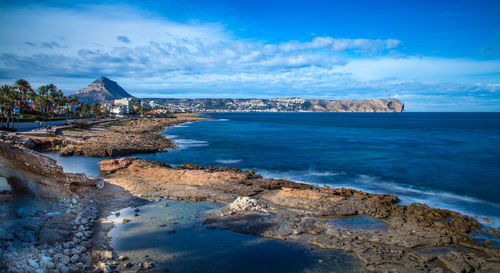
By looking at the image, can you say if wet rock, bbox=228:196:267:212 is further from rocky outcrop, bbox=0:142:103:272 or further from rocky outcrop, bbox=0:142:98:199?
rocky outcrop, bbox=0:142:98:199

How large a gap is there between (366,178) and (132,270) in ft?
72.2

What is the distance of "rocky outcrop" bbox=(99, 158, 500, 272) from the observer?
449 inches

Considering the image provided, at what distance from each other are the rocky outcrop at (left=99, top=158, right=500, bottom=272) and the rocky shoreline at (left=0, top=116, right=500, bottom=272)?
0.05 m

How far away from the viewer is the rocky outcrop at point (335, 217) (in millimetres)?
11406

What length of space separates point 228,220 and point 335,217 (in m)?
5.66

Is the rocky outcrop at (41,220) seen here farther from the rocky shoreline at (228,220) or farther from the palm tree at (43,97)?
the palm tree at (43,97)

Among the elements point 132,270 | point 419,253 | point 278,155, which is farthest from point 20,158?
point 278,155

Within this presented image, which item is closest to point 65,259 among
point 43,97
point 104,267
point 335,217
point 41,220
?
point 104,267

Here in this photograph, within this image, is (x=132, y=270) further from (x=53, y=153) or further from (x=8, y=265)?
(x=53, y=153)

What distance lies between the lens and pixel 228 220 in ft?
48.6

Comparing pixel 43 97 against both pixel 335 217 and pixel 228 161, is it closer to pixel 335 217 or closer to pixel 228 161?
pixel 228 161

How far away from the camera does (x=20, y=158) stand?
52.0 ft

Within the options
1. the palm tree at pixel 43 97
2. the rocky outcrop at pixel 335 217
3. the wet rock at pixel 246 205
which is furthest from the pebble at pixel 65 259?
the palm tree at pixel 43 97

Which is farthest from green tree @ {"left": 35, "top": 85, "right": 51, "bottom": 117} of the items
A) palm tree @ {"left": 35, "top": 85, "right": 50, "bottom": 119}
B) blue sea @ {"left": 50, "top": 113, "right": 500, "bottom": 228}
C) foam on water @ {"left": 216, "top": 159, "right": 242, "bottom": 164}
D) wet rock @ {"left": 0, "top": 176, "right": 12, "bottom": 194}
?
wet rock @ {"left": 0, "top": 176, "right": 12, "bottom": 194}
